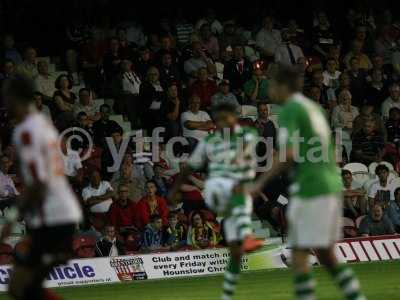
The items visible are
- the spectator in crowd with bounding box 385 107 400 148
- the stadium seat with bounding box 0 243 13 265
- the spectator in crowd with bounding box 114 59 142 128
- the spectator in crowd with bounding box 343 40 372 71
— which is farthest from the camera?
the spectator in crowd with bounding box 343 40 372 71

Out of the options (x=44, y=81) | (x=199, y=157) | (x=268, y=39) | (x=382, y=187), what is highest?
(x=268, y=39)

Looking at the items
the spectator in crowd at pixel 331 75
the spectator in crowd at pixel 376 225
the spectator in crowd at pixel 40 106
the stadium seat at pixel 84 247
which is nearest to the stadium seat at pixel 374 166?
the spectator in crowd at pixel 376 225

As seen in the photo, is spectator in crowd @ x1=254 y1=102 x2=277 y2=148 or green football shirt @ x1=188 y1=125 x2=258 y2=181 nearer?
green football shirt @ x1=188 y1=125 x2=258 y2=181

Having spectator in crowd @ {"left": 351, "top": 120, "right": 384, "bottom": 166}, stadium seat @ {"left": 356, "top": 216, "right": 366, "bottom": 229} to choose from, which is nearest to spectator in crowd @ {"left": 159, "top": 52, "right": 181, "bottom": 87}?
spectator in crowd @ {"left": 351, "top": 120, "right": 384, "bottom": 166}

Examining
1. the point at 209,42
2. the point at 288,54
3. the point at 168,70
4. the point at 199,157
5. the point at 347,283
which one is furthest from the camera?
the point at 288,54

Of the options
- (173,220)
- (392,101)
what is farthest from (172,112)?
(392,101)

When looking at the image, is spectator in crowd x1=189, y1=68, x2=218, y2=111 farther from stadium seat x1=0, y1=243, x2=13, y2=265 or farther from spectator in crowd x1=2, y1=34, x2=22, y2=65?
stadium seat x1=0, y1=243, x2=13, y2=265

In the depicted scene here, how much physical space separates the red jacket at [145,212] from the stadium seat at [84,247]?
951 mm

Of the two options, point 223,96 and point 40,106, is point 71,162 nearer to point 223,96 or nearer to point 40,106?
point 40,106

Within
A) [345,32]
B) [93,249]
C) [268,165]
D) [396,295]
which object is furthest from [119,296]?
[345,32]

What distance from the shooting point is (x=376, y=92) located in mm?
21297

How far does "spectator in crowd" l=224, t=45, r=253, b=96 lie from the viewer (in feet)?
67.9

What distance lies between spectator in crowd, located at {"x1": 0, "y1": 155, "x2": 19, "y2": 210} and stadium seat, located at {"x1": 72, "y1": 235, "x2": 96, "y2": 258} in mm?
1356

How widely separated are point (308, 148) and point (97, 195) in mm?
8841
